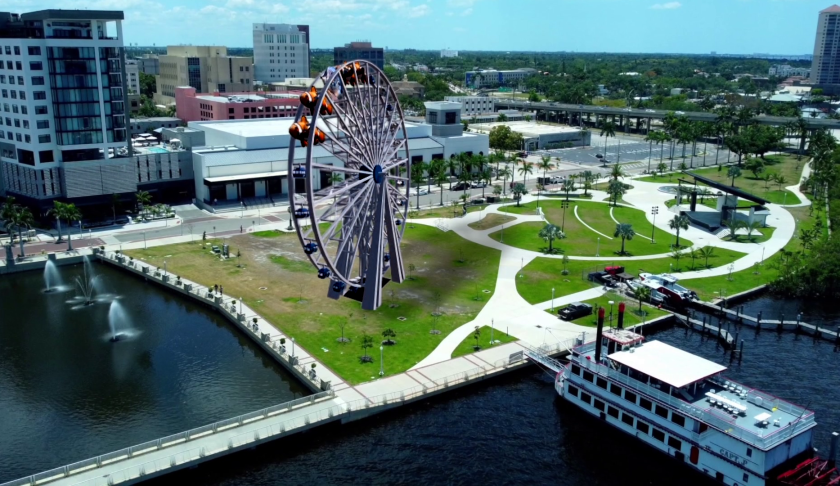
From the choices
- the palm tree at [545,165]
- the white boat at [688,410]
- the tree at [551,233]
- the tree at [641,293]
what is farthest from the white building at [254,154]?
the white boat at [688,410]

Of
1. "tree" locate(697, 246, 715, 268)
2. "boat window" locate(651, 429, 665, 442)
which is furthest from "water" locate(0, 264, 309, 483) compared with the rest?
"tree" locate(697, 246, 715, 268)

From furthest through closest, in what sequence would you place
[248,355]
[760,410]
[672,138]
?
[672,138] < [248,355] < [760,410]

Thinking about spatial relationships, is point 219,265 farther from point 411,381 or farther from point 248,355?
point 411,381

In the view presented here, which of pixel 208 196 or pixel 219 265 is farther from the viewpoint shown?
pixel 208 196

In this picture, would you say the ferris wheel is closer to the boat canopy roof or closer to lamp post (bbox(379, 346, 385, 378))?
lamp post (bbox(379, 346, 385, 378))

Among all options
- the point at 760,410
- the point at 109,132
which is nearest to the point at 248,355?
the point at 760,410

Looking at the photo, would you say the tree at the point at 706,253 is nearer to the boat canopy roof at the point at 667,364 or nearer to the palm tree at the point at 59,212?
the boat canopy roof at the point at 667,364

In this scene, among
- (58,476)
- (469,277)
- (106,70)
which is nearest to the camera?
(58,476)

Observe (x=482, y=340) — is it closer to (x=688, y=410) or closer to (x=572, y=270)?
(x=688, y=410)
